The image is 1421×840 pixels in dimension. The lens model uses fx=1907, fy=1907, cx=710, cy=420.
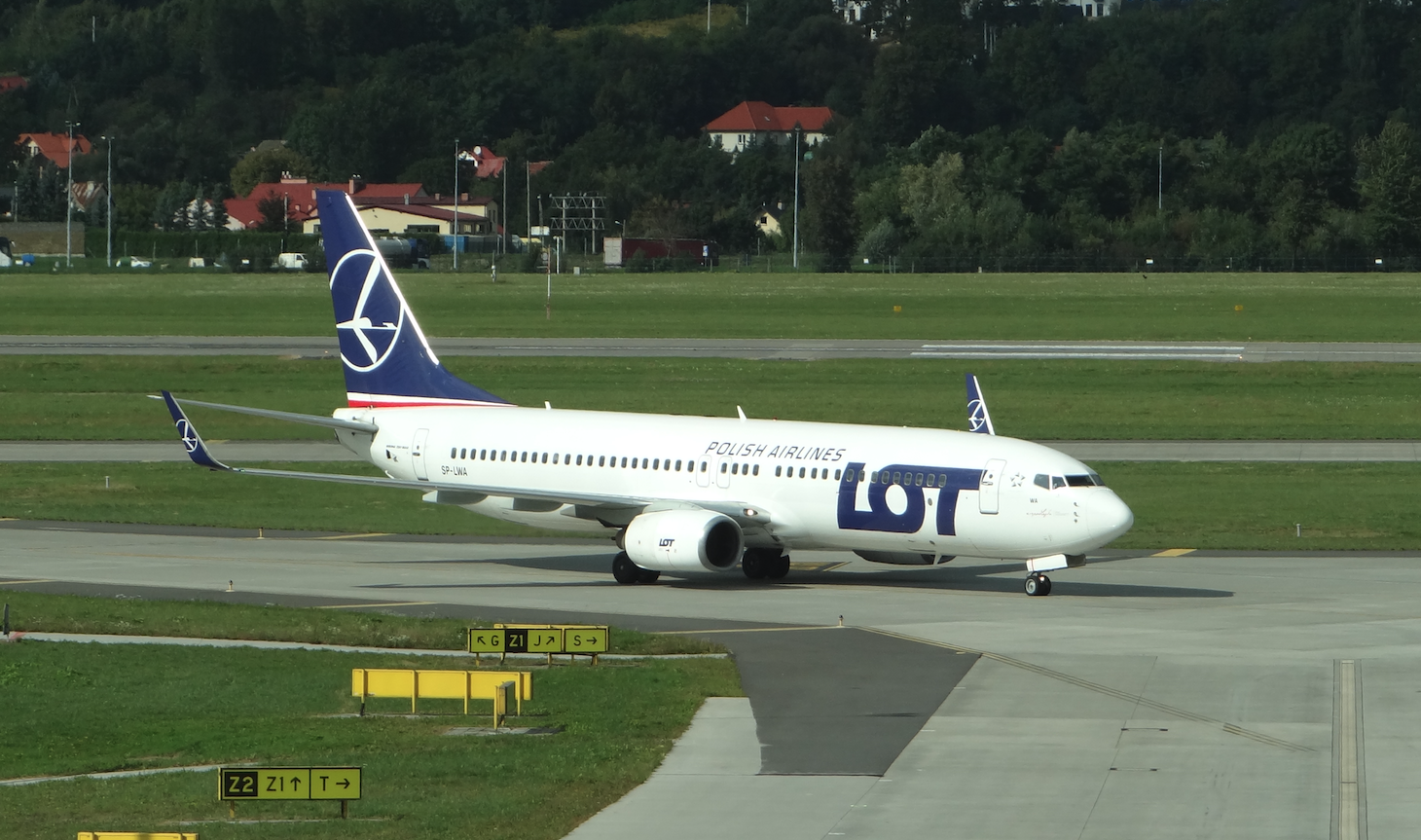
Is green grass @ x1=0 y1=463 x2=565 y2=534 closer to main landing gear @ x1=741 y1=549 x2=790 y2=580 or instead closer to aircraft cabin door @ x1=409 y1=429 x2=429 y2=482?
aircraft cabin door @ x1=409 y1=429 x2=429 y2=482

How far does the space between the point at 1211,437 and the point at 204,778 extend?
52506 millimetres

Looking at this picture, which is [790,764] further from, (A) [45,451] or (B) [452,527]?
(A) [45,451]

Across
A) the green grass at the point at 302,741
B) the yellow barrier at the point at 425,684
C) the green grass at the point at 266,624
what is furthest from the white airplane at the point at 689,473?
the yellow barrier at the point at 425,684

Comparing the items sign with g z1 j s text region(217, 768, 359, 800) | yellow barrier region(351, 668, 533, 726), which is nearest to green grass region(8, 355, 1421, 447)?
yellow barrier region(351, 668, 533, 726)

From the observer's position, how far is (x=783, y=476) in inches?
1674

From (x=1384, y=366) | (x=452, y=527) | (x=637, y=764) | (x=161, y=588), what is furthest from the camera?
(x=1384, y=366)

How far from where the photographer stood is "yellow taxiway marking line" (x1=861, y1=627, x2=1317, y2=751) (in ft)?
86.2

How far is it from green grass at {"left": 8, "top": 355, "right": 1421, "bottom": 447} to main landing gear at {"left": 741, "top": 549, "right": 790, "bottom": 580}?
26.9 m

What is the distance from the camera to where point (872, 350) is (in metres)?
101

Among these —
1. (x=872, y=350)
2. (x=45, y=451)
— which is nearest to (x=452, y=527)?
(x=45, y=451)

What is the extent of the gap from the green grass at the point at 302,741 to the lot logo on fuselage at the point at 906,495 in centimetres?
964

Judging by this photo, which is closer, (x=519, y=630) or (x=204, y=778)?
(x=204, y=778)

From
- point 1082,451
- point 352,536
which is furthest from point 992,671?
point 1082,451

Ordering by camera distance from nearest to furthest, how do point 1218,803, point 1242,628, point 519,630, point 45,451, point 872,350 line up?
point 1218,803 < point 519,630 < point 1242,628 < point 45,451 < point 872,350
